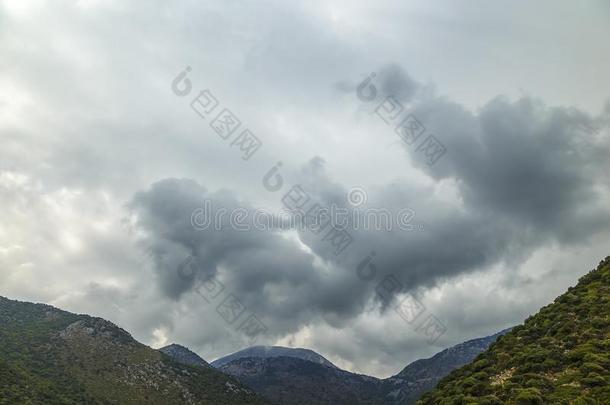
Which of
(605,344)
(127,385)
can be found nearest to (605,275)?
(605,344)

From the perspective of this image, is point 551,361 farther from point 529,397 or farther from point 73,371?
point 73,371

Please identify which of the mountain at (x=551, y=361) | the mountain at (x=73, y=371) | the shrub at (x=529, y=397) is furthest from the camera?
the mountain at (x=73, y=371)

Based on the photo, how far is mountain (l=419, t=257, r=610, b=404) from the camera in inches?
1228

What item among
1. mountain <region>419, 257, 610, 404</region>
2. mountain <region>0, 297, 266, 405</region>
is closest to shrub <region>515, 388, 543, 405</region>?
mountain <region>419, 257, 610, 404</region>

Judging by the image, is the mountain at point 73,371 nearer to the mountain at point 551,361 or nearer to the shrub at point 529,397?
the mountain at point 551,361

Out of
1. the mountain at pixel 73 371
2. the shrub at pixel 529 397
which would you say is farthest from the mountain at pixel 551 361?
the mountain at pixel 73 371

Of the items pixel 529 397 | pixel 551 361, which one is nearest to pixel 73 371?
pixel 551 361

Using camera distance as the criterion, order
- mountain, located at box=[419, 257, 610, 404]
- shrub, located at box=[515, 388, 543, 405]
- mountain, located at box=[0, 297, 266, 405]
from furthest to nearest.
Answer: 1. mountain, located at box=[0, 297, 266, 405]
2. mountain, located at box=[419, 257, 610, 404]
3. shrub, located at box=[515, 388, 543, 405]

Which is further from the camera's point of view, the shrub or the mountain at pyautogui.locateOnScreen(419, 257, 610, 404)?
the mountain at pyautogui.locateOnScreen(419, 257, 610, 404)

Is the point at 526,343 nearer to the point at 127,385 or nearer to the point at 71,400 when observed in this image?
the point at 71,400

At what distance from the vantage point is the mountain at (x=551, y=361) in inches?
1228

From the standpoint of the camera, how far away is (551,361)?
35.6 meters

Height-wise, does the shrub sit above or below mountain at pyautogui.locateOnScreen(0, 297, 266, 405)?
below

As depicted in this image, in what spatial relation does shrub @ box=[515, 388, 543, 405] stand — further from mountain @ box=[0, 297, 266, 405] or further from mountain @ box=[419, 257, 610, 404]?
mountain @ box=[0, 297, 266, 405]
